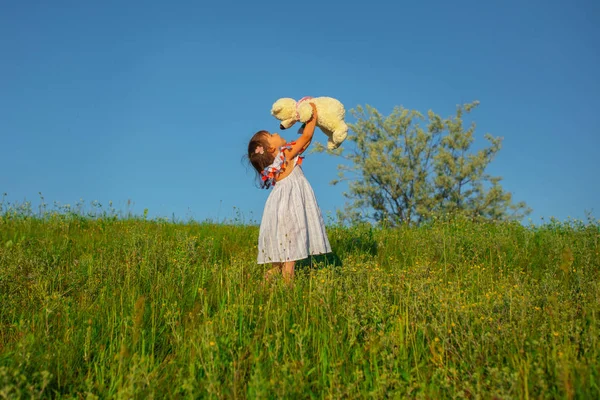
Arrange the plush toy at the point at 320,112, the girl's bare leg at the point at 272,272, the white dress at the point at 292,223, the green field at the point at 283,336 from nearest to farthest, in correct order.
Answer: the green field at the point at 283,336 → the girl's bare leg at the point at 272,272 → the white dress at the point at 292,223 → the plush toy at the point at 320,112

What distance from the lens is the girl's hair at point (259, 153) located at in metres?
7.04

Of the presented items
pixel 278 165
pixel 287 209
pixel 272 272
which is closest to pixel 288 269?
pixel 272 272

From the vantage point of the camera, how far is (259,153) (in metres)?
7.10

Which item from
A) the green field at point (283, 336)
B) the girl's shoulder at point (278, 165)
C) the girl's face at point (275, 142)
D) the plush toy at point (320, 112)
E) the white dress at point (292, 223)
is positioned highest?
the plush toy at point (320, 112)

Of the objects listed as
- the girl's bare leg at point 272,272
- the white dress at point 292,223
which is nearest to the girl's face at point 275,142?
the white dress at point 292,223

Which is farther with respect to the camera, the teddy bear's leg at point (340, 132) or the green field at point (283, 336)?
the teddy bear's leg at point (340, 132)

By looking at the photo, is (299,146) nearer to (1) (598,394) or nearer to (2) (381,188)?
(1) (598,394)

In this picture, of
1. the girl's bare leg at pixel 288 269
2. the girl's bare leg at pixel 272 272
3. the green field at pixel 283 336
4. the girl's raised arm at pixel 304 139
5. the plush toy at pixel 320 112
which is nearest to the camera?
the green field at pixel 283 336

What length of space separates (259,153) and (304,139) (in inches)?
29.1

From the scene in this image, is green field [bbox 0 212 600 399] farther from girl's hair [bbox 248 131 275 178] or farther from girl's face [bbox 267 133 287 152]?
girl's face [bbox 267 133 287 152]

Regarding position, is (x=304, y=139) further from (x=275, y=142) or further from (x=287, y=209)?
(x=287, y=209)

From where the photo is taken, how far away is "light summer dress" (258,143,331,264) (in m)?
6.44

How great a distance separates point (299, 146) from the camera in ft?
22.0

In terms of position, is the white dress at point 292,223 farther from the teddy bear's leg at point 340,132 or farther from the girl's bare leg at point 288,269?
the teddy bear's leg at point 340,132
